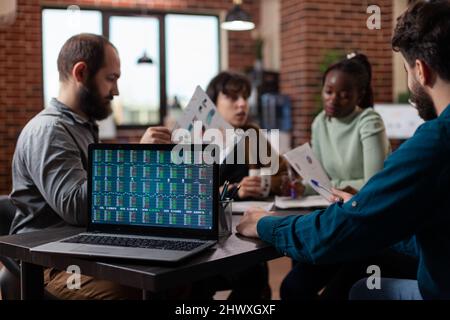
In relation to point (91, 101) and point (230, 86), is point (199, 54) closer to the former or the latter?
point (230, 86)

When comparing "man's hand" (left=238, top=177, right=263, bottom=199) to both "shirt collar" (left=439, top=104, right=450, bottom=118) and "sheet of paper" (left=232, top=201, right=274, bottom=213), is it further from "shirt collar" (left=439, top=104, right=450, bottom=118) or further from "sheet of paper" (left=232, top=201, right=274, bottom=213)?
"shirt collar" (left=439, top=104, right=450, bottom=118)

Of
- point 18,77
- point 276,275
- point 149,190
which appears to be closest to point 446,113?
point 149,190

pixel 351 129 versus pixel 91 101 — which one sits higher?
pixel 91 101

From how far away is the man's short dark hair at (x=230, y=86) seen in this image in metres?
2.88

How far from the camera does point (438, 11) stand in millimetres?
1250

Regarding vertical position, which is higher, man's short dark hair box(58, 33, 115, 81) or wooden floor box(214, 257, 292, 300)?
man's short dark hair box(58, 33, 115, 81)

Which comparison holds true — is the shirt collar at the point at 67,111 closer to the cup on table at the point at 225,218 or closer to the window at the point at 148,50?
the cup on table at the point at 225,218

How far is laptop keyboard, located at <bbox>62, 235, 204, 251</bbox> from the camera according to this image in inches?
53.0

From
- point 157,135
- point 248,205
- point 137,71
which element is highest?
point 137,71

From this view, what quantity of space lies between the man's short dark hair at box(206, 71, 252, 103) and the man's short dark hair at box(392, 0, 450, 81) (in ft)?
5.27

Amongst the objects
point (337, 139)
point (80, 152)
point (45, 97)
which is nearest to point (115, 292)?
point (80, 152)

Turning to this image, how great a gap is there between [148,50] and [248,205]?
5.06 m

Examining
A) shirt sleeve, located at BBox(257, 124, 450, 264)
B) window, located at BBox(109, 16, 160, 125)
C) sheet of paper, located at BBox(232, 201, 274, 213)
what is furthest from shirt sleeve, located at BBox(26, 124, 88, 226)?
window, located at BBox(109, 16, 160, 125)

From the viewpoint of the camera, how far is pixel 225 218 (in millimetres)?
1575
